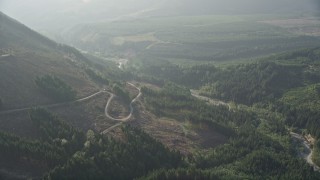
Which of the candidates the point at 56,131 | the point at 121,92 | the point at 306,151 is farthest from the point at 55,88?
the point at 306,151

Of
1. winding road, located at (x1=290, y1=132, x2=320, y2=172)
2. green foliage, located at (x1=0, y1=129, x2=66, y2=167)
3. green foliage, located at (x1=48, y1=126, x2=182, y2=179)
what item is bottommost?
winding road, located at (x1=290, y1=132, x2=320, y2=172)

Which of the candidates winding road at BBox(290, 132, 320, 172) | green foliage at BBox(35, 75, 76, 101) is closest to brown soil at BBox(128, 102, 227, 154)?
green foliage at BBox(35, 75, 76, 101)

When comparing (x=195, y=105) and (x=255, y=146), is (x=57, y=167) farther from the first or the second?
(x=195, y=105)

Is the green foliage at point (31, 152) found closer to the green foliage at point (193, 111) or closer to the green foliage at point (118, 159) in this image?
the green foliage at point (118, 159)

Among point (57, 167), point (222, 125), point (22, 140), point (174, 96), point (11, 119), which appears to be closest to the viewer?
point (57, 167)

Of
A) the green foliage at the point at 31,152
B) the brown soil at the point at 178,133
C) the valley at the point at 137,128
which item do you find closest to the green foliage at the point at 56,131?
the valley at the point at 137,128

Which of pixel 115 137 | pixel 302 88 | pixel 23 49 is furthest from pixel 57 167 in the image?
pixel 302 88

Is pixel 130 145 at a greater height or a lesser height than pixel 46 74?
lesser

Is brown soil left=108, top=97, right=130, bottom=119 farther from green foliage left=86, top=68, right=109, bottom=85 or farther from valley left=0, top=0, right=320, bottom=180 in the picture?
green foliage left=86, top=68, right=109, bottom=85

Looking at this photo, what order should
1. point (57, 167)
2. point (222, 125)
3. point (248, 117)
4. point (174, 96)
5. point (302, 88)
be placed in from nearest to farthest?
1. point (57, 167)
2. point (222, 125)
3. point (248, 117)
4. point (174, 96)
5. point (302, 88)

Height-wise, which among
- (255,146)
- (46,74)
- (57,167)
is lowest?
(255,146)
